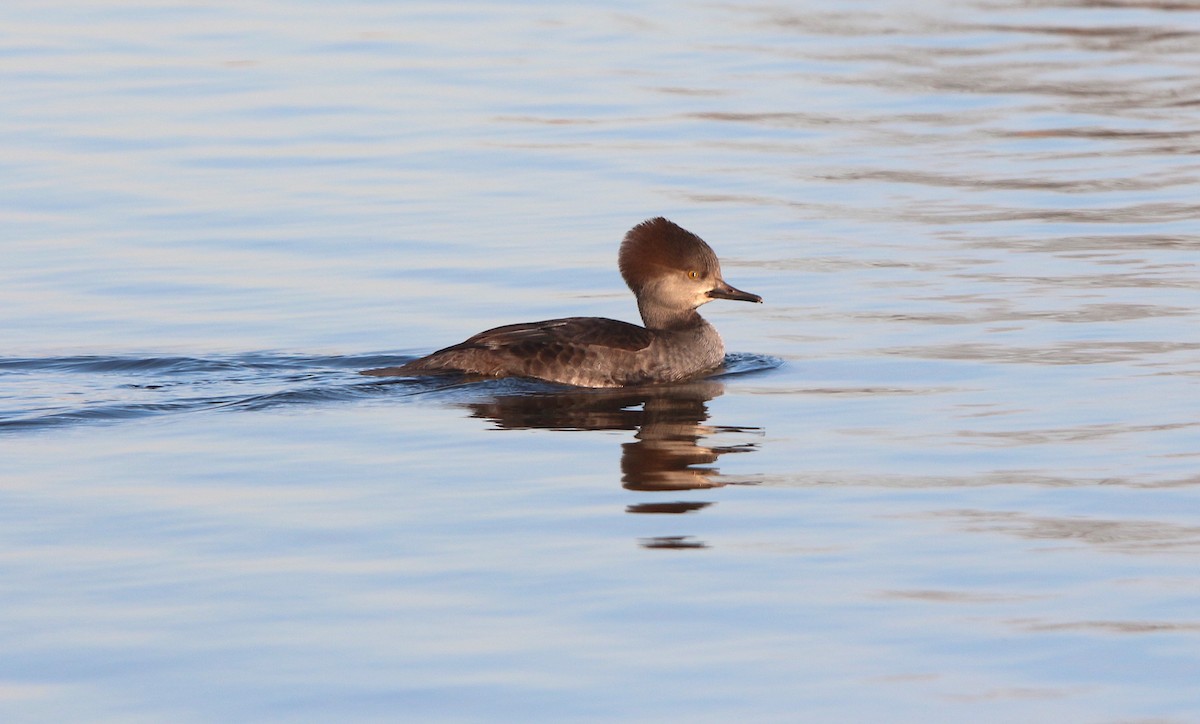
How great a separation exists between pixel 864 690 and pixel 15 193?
494 inches

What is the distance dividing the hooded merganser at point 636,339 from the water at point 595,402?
315 millimetres

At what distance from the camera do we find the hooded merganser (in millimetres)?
11891

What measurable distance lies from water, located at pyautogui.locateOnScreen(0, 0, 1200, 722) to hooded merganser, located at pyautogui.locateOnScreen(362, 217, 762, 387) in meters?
0.32

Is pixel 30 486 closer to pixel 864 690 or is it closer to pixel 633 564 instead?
pixel 633 564

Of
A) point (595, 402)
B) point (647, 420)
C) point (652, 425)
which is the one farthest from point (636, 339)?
point (652, 425)

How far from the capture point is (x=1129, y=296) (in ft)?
44.3

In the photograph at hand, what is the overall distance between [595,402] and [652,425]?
0.77m

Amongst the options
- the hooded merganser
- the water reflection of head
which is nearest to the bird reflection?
the water reflection of head

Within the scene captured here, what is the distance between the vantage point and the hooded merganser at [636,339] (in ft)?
39.0

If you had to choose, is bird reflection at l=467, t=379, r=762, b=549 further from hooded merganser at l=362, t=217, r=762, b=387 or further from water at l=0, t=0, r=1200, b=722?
hooded merganser at l=362, t=217, r=762, b=387

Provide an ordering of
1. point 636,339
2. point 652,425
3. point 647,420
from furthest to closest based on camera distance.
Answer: point 636,339, point 647,420, point 652,425

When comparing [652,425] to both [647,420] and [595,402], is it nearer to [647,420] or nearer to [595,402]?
[647,420]

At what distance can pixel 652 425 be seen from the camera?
35.9 ft

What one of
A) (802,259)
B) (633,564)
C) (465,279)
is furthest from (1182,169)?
(633,564)
